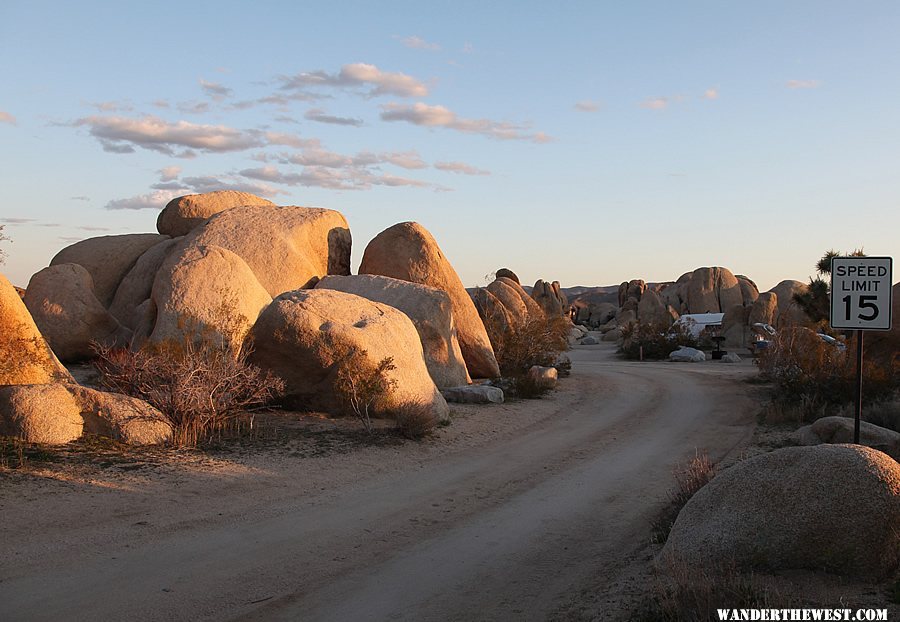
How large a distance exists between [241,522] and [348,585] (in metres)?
2.30

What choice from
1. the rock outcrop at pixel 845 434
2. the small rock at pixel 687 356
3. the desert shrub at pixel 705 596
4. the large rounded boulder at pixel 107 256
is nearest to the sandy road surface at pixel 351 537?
the desert shrub at pixel 705 596

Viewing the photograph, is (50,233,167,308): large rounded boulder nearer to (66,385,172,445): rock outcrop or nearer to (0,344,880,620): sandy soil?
(0,344,880,620): sandy soil

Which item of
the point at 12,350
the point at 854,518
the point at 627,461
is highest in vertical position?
the point at 12,350

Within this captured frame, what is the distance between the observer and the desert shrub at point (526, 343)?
86.1 feet

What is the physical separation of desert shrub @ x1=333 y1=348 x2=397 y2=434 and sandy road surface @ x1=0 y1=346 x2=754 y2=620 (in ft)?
4.55

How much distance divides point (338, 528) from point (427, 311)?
11.5m

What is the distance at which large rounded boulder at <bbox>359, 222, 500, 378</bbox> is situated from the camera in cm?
2345

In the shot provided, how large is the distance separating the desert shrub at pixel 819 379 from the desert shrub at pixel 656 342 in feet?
66.0

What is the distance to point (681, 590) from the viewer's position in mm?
5578

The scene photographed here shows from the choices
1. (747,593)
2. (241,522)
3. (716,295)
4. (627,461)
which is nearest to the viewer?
(747,593)

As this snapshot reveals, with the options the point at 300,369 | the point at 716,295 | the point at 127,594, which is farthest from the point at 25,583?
the point at 716,295

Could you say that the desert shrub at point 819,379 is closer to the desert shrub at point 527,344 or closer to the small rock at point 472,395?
the small rock at point 472,395

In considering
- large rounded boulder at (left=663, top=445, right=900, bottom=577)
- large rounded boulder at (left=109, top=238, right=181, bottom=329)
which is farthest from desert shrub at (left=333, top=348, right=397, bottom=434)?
large rounded boulder at (left=109, top=238, right=181, bottom=329)

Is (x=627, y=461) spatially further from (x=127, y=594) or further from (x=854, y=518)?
(x=127, y=594)
